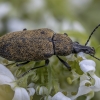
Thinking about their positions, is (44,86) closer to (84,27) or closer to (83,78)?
(83,78)

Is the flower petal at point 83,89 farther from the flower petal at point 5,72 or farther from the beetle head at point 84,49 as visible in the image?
the flower petal at point 5,72

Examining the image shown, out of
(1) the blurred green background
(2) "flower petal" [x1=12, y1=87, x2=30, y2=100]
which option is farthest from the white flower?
(1) the blurred green background

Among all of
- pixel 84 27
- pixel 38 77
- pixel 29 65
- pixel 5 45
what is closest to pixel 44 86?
pixel 38 77

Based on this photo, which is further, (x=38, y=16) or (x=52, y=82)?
(x=38, y=16)

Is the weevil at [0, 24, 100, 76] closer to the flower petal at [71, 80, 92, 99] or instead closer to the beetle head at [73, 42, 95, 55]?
the beetle head at [73, 42, 95, 55]

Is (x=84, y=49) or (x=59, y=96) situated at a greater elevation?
(x=84, y=49)

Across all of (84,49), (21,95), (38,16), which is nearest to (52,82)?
(21,95)

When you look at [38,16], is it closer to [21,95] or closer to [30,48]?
[30,48]

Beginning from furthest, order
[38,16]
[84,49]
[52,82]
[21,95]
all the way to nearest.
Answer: [38,16] < [84,49] < [52,82] < [21,95]
